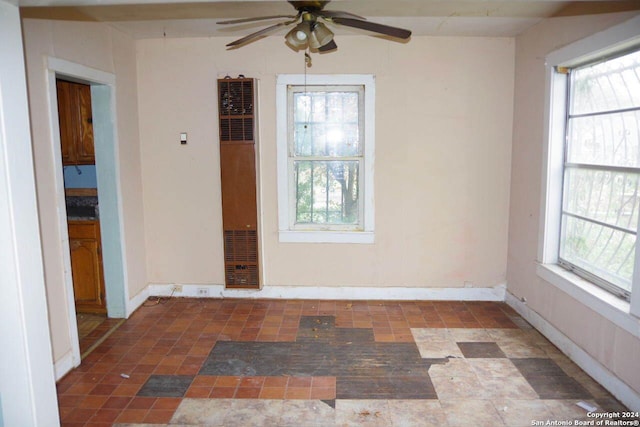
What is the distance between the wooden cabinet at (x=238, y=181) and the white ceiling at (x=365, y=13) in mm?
637

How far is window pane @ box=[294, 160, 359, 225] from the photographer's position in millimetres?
4625

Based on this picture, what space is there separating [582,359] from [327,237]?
2471 millimetres

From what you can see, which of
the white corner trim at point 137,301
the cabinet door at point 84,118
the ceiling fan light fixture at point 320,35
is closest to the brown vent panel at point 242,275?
the white corner trim at point 137,301

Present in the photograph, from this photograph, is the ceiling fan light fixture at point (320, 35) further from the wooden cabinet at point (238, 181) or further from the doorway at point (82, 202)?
the doorway at point (82, 202)

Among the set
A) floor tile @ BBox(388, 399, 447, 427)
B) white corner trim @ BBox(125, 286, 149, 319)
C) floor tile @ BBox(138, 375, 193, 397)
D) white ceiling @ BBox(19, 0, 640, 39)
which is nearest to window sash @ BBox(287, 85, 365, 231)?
white ceiling @ BBox(19, 0, 640, 39)

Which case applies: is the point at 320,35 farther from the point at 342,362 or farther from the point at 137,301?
the point at 137,301

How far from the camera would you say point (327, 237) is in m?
4.65

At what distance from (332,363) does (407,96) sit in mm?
2681

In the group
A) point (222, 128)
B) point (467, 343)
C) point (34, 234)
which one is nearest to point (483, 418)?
point (467, 343)

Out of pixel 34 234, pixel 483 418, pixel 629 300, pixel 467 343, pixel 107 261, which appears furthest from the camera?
pixel 107 261

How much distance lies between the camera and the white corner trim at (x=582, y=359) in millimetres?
2723

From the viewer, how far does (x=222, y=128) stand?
4410 mm

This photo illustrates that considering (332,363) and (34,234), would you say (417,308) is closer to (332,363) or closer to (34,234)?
(332,363)

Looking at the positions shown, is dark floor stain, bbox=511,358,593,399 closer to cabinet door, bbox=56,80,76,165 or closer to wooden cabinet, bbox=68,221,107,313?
wooden cabinet, bbox=68,221,107,313
